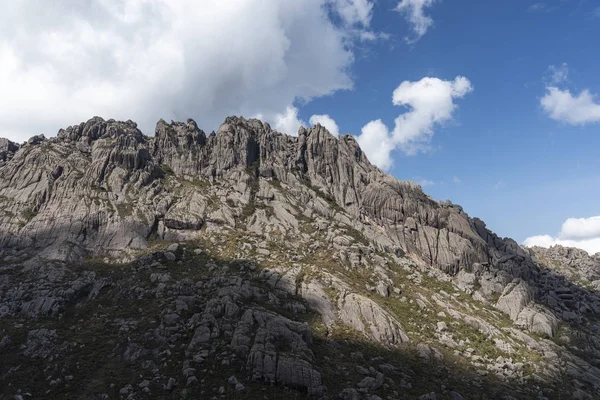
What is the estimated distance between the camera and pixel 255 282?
83375 millimetres

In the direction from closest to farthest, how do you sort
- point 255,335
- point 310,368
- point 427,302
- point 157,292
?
point 310,368, point 255,335, point 157,292, point 427,302

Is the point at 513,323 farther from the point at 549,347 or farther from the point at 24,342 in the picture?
the point at 24,342

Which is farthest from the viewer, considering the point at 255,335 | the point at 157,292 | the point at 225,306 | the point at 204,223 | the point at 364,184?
the point at 364,184

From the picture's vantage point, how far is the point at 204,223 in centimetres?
11338

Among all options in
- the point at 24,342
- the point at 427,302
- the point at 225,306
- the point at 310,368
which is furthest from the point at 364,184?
the point at 24,342

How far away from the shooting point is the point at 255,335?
61281mm

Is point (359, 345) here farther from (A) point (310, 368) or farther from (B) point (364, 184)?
(B) point (364, 184)

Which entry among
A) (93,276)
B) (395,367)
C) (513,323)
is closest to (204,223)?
(93,276)

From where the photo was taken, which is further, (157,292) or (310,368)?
(157,292)

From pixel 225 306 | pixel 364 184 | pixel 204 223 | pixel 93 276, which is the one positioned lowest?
pixel 225 306

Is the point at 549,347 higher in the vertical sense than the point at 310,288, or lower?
lower

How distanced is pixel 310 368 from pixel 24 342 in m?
50.0

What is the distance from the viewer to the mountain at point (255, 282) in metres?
57.4

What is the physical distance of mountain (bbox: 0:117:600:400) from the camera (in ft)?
188
